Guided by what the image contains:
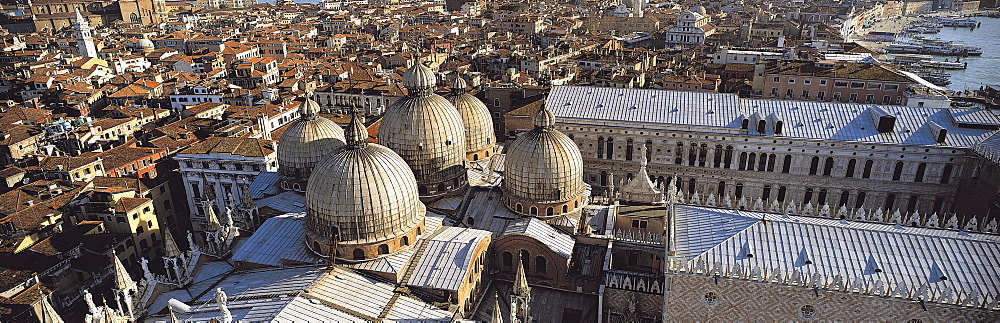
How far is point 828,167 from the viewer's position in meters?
43.2

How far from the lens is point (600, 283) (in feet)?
105

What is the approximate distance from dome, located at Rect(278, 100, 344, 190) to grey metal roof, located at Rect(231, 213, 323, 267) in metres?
6.10

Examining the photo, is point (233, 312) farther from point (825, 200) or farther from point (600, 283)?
point (825, 200)

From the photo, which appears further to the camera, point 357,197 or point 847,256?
point 357,197

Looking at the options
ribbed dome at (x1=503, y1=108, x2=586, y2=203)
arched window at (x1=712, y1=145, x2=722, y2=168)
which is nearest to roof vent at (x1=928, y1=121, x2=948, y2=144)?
arched window at (x1=712, y1=145, x2=722, y2=168)

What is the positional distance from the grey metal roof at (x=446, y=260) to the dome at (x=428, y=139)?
17.6 ft

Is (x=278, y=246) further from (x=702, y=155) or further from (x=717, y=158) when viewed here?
(x=717, y=158)

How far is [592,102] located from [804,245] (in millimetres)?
25435

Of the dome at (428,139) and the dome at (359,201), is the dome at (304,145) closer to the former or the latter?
the dome at (428,139)

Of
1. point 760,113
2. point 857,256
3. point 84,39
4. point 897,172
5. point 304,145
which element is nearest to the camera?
point 857,256

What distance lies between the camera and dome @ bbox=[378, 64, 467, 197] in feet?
118

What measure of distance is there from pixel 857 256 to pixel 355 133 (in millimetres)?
23288

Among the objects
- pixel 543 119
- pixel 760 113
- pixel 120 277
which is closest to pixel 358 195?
pixel 543 119

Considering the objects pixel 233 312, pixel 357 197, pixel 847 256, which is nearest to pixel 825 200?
pixel 847 256
